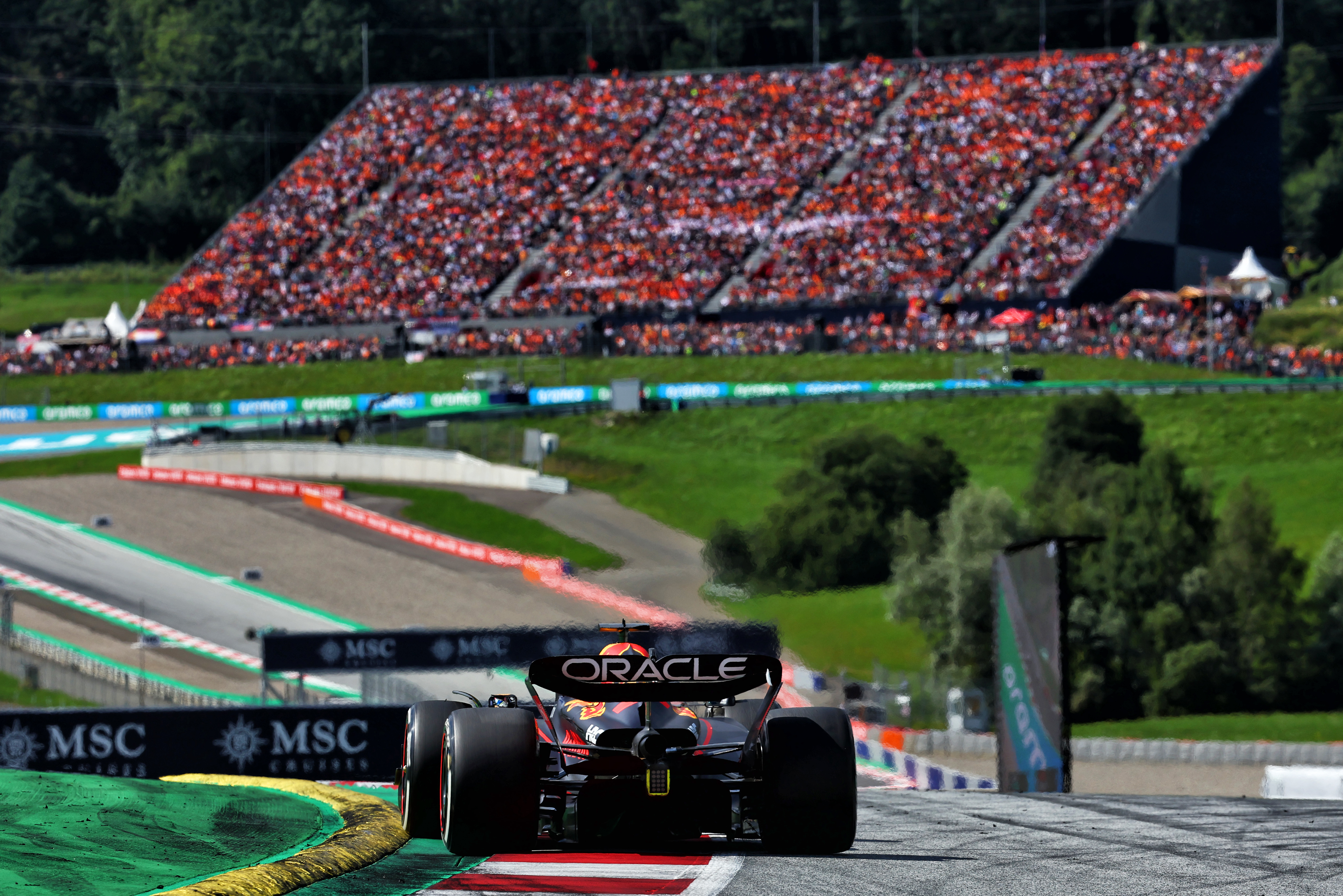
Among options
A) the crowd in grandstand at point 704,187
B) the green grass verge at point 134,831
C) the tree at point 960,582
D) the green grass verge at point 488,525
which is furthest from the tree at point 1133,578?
the crowd in grandstand at point 704,187

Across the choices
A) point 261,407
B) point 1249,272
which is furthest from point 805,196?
point 261,407

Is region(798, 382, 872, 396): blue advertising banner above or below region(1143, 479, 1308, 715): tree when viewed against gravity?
above

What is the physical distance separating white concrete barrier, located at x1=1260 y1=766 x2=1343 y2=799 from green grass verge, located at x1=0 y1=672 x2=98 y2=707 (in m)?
20.0

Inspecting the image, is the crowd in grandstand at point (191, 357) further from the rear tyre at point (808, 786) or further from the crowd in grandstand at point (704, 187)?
the rear tyre at point (808, 786)

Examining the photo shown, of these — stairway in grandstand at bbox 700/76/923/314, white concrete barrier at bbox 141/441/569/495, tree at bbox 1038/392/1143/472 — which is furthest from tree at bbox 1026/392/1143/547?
stairway in grandstand at bbox 700/76/923/314

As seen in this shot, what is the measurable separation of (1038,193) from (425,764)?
2622 inches

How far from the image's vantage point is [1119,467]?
4594cm

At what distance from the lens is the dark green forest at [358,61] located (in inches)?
4311

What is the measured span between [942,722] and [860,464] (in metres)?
16.3

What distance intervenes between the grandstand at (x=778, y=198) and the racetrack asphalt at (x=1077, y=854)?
54.5 m

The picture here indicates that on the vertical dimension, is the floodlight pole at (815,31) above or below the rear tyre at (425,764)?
above

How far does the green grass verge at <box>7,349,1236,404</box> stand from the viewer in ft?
197

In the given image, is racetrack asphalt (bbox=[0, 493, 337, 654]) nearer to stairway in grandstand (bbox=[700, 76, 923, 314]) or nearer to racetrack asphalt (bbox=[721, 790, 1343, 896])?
racetrack asphalt (bbox=[721, 790, 1343, 896])

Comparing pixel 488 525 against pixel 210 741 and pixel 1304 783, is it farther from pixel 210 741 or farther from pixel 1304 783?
pixel 1304 783
